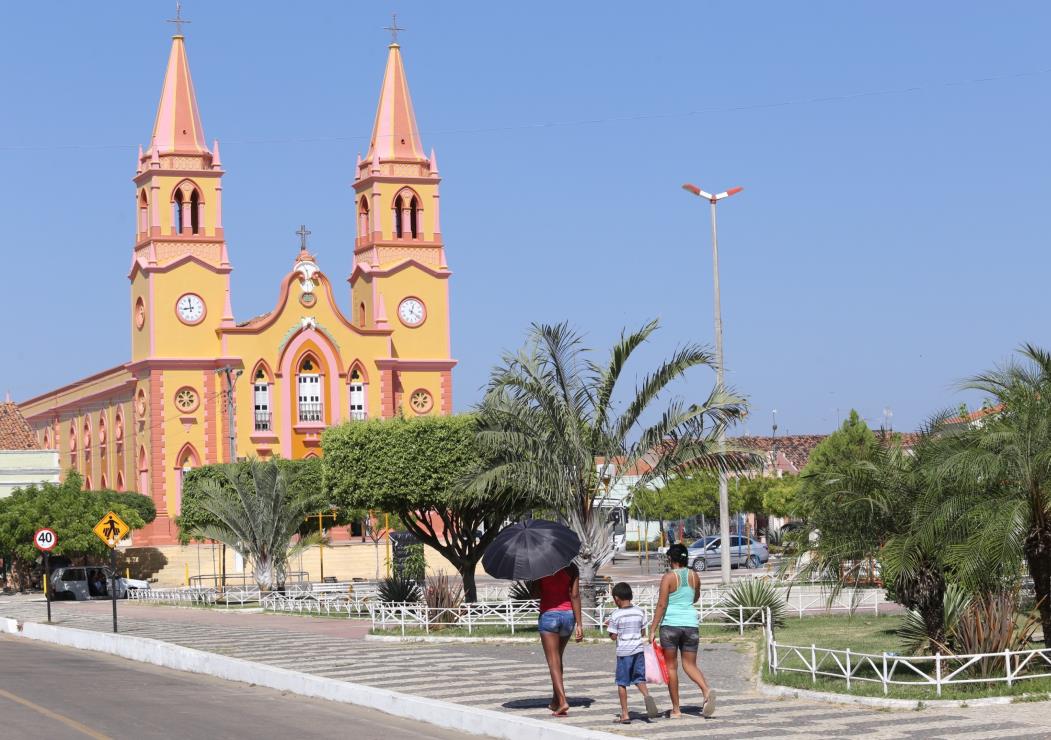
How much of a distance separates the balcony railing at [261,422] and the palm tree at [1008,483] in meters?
59.5

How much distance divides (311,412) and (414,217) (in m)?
11.3

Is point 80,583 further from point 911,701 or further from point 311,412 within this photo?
point 911,701

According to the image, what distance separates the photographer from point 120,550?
64.5 meters

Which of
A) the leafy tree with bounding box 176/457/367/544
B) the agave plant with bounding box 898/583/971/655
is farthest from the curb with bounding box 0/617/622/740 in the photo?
the leafy tree with bounding box 176/457/367/544

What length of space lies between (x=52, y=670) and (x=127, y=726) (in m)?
7.27

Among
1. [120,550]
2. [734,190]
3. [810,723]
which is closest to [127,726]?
[810,723]

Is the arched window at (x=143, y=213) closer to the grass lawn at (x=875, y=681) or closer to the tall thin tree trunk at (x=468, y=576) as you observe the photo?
the tall thin tree trunk at (x=468, y=576)

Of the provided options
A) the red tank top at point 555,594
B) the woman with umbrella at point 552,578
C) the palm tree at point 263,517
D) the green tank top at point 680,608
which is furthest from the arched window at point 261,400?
the green tank top at point 680,608

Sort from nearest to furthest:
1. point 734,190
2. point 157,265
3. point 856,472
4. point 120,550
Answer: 1. point 856,472
2. point 734,190
3. point 120,550
4. point 157,265

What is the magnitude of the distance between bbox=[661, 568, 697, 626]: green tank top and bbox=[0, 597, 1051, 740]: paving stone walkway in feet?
2.74

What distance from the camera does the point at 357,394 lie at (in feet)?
250

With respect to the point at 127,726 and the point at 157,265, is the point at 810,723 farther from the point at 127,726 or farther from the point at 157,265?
the point at 157,265

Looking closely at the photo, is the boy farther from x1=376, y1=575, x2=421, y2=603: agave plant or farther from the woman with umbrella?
x1=376, y1=575, x2=421, y2=603: agave plant

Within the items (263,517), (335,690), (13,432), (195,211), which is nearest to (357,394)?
(195,211)
